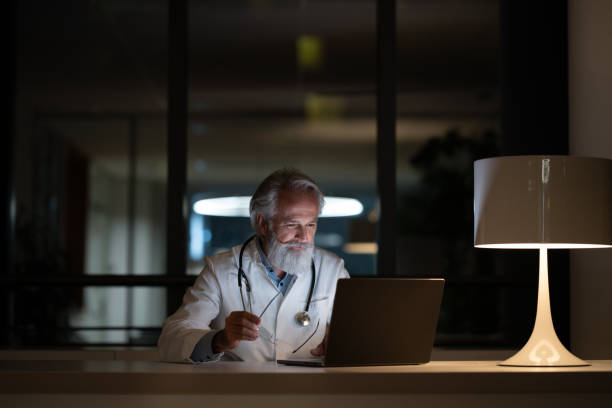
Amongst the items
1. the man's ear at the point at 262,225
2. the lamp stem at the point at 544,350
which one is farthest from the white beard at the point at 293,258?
the lamp stem at the point at 544,350

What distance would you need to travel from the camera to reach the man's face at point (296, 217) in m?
2.77

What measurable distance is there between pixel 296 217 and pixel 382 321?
0.92 metres

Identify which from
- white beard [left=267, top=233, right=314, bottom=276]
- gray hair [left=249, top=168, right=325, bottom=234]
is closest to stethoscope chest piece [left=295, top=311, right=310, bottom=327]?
white beard [left=267, top=233, right=314, bottom=276]

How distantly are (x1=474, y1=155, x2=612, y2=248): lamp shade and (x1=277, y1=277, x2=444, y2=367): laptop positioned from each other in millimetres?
364

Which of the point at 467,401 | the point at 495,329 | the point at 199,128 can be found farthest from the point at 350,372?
the point at 199,128

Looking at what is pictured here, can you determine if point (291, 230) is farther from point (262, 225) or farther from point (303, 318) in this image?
point (303, 318)

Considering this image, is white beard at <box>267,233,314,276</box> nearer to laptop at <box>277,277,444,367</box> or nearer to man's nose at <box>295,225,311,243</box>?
man's nose at <box>295,225,311,243</box>

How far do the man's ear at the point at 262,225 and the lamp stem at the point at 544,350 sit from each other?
1.02m

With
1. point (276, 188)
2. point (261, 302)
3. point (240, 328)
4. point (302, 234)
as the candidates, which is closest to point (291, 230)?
point (302, 234)

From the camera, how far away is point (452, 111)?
5.30 metres

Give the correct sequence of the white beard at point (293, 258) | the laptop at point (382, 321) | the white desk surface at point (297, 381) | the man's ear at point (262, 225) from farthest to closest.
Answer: the man's ear at point (262, 225) < the white beard at point (293, 258) < the laptop at point (382, 321) < the white desk surface at point (297, 381)

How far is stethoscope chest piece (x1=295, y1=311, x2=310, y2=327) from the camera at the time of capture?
8.43 ft

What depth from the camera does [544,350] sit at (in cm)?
212

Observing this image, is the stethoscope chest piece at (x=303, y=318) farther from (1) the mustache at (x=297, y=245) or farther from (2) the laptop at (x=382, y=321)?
(2) the laptop at (x=382, y=321)
